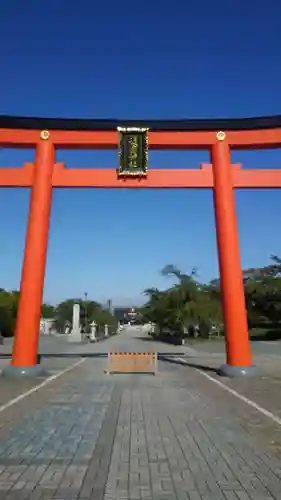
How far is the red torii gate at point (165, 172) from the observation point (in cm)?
1463

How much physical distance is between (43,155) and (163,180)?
3710 millimetres

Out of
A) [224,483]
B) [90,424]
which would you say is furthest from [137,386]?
[224,483]

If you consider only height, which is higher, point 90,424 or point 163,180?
point 163,180

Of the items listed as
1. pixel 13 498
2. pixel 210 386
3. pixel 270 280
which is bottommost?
pixel 13 498

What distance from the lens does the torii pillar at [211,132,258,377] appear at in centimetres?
1438

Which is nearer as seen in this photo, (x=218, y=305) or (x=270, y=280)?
(x=218, y=305)

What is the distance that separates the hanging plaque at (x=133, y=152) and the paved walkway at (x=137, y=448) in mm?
6859

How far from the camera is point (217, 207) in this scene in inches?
595

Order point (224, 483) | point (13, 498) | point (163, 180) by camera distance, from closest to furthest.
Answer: point (13, 498), point (224, 483), point (163, 180)

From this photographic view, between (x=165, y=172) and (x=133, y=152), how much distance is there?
1.14 m

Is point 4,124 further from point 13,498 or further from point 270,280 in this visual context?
point 270,280

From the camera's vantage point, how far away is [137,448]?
5.98 metres

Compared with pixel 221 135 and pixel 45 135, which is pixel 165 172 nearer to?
pixel 221 135

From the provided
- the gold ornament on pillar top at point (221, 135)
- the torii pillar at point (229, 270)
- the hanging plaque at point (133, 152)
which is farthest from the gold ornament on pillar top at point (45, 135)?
the gold ornament on pillar top at point (221, 135)
